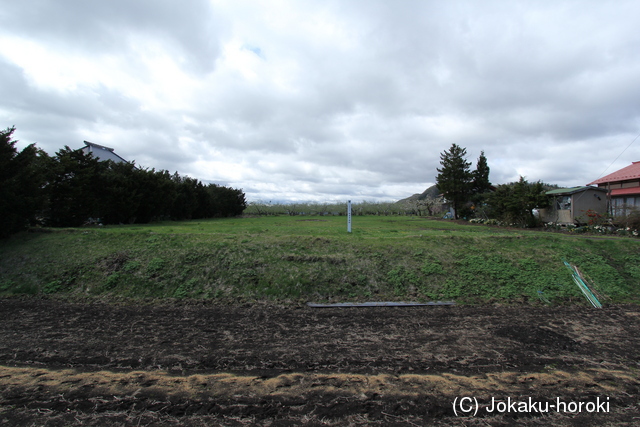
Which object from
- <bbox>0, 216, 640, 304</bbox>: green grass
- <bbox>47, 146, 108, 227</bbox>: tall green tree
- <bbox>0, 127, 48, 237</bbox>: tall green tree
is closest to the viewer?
<bbox>0, 216, 640, 304</bbox>: green grass

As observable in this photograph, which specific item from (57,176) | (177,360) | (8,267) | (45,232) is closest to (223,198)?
(57,176)

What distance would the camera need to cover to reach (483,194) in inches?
1011

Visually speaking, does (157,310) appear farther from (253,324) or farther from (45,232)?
(45,232)

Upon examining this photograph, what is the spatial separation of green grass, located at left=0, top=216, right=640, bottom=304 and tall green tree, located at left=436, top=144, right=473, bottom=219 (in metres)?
21.4

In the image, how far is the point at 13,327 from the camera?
514 cm

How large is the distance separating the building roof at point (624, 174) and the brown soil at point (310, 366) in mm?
24108

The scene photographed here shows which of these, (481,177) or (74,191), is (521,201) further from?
(74,191)

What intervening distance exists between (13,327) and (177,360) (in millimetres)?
3456

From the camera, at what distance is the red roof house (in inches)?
843

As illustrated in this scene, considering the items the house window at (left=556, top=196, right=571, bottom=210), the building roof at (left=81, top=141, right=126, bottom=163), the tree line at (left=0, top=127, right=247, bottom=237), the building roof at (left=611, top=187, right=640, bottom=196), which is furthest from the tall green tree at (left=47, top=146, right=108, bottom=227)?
the building roof at (left=611, top=187, right=640, bottom=196)

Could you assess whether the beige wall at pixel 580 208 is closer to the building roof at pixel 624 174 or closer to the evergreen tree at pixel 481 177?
the building roof at pixel 624 174

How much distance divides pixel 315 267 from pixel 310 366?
12.5 feet

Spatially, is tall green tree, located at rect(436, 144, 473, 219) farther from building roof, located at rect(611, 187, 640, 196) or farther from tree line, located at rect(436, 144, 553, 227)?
building roof, located at rect(611, 187, 640, 196)

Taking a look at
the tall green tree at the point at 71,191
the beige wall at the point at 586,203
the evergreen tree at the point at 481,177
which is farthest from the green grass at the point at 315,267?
the evergreen tree at the point at 481,177
